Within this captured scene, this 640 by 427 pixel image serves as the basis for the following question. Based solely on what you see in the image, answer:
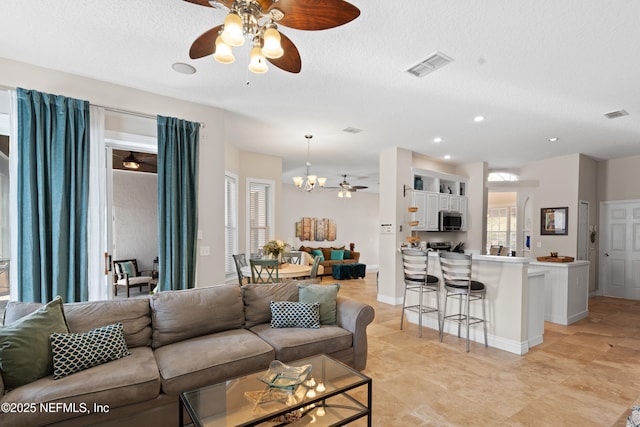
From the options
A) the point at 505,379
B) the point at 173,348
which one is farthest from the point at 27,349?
the point at 505,379

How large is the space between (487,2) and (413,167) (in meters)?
4.28

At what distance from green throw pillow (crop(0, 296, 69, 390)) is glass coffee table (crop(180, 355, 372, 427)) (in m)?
0.97

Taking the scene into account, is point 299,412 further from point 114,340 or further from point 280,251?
point 280,251

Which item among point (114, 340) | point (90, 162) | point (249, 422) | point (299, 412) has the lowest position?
point (299, 412)

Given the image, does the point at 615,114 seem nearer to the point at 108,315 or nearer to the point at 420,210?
the point at 420,210

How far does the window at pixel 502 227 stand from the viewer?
9141 millimetres

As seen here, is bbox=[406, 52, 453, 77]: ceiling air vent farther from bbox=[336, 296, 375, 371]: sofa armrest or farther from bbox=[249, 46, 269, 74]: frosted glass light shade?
bbox=[336, 296, 375, 371]: sofa armrest

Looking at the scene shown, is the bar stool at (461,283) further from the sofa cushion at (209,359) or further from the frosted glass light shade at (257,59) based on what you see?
the frosted glass light shade at (257,59)

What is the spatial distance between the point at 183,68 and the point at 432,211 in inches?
208

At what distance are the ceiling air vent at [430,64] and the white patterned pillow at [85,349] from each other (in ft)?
11.0

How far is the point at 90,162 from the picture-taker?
3.22 meters

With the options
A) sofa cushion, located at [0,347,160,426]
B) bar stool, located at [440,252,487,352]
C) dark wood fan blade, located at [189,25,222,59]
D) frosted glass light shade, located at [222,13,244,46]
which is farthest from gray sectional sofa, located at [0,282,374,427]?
frosted glass light shade, located at [222,13,244,46]

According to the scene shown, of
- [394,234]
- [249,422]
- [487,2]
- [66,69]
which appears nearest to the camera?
[249,422]

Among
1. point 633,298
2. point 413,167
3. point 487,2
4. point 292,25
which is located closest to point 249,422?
point 292,25
